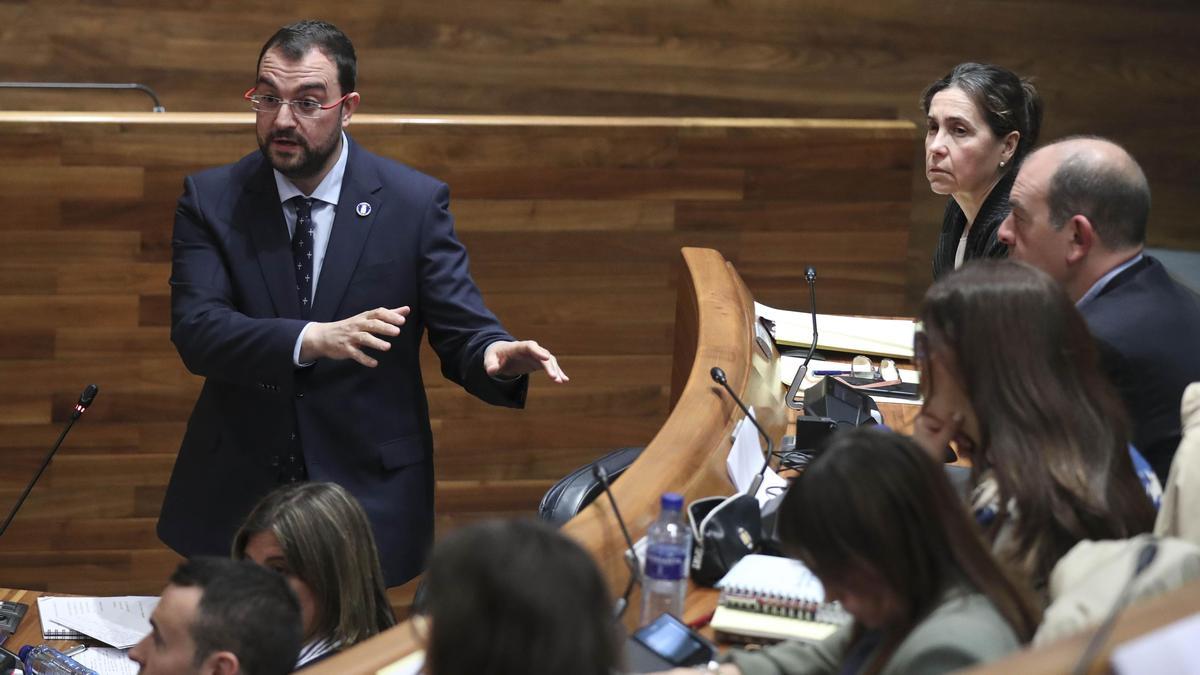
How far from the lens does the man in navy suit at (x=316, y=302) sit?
1640 millimetres

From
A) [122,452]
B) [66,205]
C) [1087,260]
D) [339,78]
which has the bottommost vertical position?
[122,452]

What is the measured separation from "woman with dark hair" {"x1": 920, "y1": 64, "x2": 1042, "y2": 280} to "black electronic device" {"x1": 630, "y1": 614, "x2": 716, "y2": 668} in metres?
0.93

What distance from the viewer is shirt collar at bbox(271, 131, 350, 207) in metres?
1.68

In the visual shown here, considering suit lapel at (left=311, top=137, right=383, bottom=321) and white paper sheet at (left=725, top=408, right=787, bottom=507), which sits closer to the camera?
white paper sheet at (left=725, top=408, right=787, bottom=507)

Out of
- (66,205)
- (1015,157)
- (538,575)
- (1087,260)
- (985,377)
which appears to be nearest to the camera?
(538,575)

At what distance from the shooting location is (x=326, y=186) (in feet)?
5.54

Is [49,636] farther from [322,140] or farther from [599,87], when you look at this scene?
[599,87]

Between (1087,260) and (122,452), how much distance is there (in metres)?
1.73

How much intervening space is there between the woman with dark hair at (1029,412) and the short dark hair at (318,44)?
83 centimetres

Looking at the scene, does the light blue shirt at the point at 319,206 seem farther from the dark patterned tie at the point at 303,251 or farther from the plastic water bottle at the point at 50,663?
the plastic water bottle at the point at 50,663

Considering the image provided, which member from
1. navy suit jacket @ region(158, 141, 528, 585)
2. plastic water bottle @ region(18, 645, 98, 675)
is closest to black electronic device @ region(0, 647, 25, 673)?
plastic water bottle @ region(18, 645, 98, 675)

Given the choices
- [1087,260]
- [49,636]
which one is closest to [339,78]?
[49,636]

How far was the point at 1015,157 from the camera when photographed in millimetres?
1931

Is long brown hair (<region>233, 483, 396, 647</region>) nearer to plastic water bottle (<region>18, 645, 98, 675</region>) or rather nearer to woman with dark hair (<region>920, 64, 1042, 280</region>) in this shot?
plastic water bottle (<region>18, 645, 98, 675</region>)
